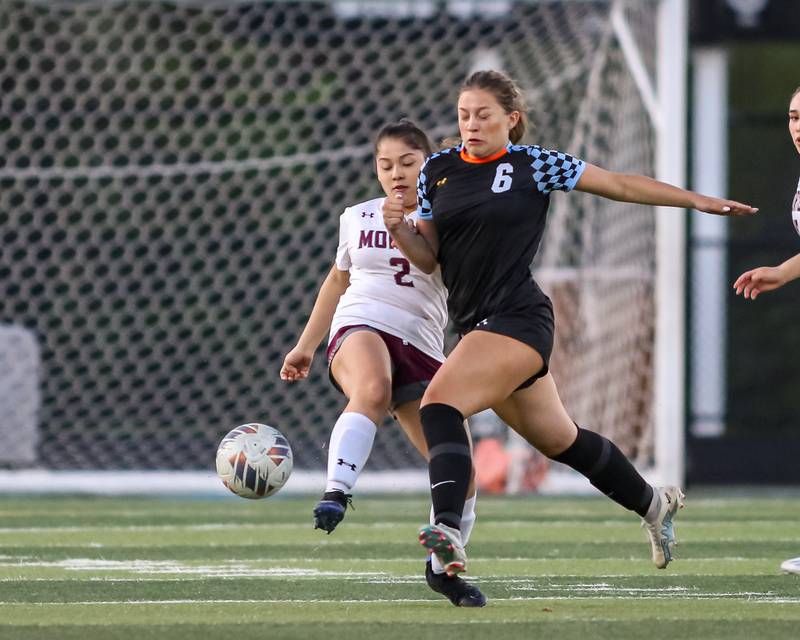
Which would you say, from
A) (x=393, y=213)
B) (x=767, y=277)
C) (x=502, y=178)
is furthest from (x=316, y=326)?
(x=767, y=277)

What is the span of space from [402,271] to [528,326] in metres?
0.80

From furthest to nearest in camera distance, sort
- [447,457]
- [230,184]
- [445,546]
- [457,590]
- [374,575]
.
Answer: [230,184] < [374,575] < [457,590] < [447,457] < [445,546]

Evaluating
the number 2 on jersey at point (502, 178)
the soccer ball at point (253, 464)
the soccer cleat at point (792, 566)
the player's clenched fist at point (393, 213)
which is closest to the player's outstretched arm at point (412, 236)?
the player's clenched fist at point (393, 213)

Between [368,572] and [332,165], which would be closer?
[368,572]

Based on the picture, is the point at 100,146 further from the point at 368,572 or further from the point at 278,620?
the point at 278,620

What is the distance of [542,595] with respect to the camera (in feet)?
18.3

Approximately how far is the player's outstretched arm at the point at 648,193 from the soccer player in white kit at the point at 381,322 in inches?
28.1

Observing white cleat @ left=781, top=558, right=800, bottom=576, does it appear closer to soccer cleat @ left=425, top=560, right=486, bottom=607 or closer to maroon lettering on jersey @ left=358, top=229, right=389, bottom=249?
soccer cleat @ left=425, top=560, right=486, bottom=607

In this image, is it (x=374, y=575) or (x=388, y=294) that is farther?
(x=374, y=575)

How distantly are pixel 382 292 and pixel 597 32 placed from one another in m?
6.49

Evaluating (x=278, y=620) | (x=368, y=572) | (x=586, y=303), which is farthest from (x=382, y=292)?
(x=586, y=303)

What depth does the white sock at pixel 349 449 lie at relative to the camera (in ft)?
18.3

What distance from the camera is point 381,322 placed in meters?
5.98

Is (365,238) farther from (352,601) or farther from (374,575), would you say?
(352,601)
